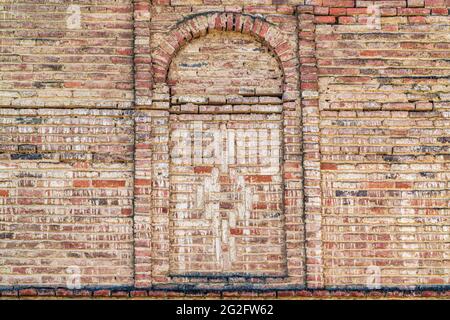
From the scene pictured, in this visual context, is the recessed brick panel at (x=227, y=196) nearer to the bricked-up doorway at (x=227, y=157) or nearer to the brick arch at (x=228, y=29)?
the bricked-up doorway at (x=227, y=157)

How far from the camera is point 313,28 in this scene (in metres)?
6.90

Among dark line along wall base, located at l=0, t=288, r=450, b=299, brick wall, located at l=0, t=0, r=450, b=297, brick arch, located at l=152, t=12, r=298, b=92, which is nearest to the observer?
dark line along wall base, located at l=0, t=288, r=450, b=299

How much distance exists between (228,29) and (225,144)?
3.39ft

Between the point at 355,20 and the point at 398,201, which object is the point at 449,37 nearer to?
the point at 355,20

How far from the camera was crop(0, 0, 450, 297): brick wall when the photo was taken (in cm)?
659

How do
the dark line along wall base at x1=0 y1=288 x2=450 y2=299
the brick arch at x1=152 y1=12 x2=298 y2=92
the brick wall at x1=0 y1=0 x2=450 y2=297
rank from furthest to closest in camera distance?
the brick arch at x1=152 y1=12 x2=298 y2=92 < the brick wall at x1=0 y1=0 x2=450 y2=297 < the dark line along wall base at x1=0 y1=288 x2=450 y2=299

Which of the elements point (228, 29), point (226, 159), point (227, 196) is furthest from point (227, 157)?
point (228, 29)

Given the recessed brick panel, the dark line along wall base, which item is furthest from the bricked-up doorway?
the dark line along wall base

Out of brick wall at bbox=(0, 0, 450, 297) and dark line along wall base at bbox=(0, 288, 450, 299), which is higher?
brick wall at bbox=(0, 0, 450, 297)

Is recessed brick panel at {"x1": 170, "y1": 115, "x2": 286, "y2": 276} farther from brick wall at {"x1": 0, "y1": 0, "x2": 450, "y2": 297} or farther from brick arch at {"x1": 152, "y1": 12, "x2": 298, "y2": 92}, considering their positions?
brick arch at {"x1": 152, "y1": 12, "x2": 298, "y2": 92}

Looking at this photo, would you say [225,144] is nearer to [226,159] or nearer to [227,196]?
[226,159]

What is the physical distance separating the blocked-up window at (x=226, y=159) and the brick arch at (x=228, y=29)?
0.09m

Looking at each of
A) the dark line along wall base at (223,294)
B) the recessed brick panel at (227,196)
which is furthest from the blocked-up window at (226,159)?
the dark line along wall base at (223,294)

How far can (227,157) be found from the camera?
6.78 metres
